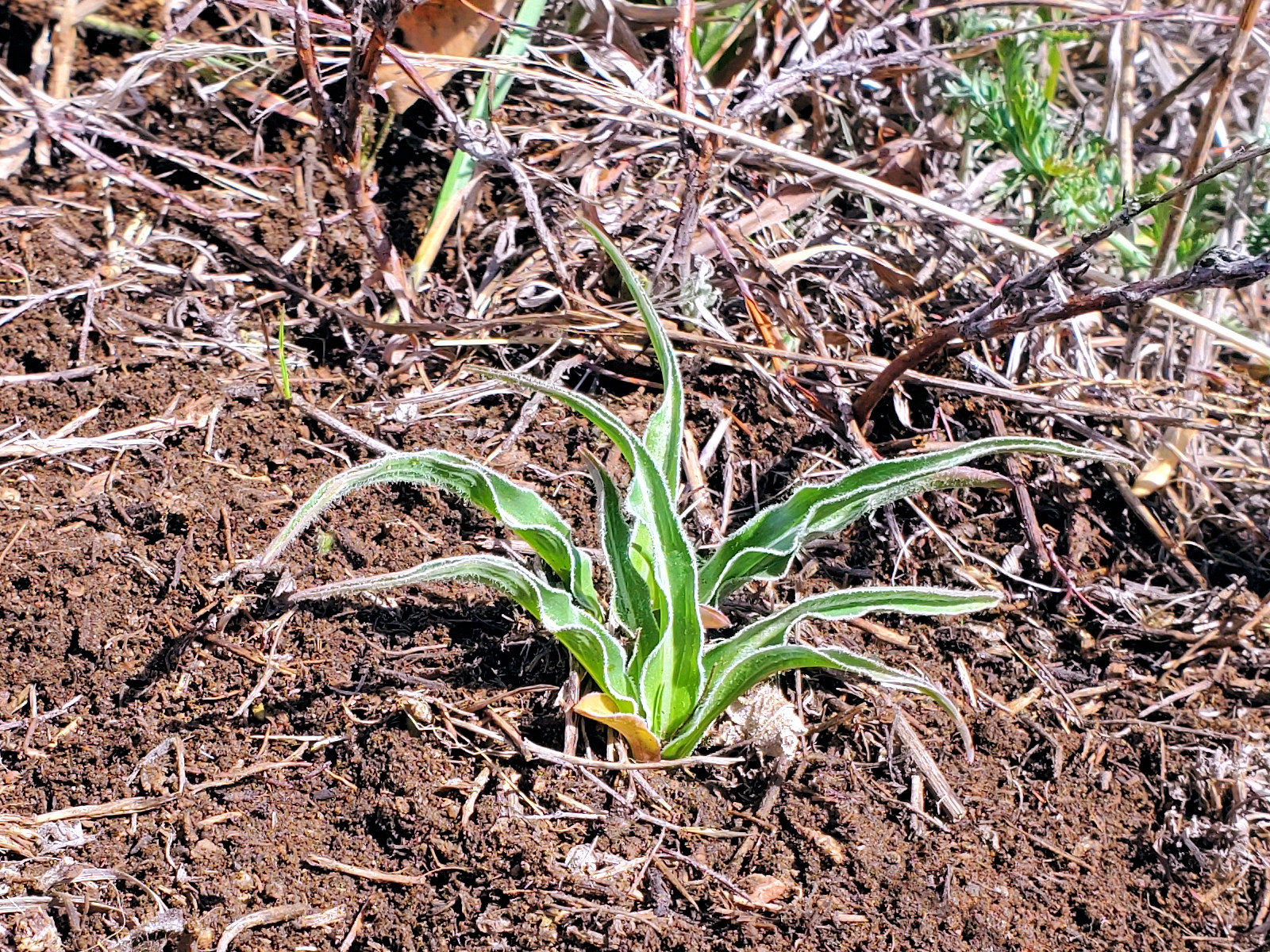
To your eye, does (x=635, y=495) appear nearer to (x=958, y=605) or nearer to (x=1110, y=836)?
(x=958, y=605)

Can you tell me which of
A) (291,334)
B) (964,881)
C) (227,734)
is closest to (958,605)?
(964,881)

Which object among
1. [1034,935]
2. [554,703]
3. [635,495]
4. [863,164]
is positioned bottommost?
[1034,935]

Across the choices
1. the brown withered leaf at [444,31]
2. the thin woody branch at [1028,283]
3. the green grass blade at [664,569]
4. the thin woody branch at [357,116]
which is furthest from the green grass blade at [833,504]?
the brown withered leaf at [444,31]

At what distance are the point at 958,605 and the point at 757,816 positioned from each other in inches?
15.4

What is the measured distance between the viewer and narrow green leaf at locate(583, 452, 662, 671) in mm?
1515

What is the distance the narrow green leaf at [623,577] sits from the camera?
59.6 inches

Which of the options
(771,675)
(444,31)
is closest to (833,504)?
(771,675)

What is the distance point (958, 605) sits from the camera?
4.72ft

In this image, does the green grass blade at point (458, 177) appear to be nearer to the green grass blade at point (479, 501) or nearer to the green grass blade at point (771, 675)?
the green grass blade at point (479, 501)

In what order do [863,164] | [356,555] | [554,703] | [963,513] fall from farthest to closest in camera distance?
1. [863,164]
2. [963,513]
3. [356,555]
4. [554,703]

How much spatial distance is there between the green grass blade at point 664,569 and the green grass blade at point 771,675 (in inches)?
1.1

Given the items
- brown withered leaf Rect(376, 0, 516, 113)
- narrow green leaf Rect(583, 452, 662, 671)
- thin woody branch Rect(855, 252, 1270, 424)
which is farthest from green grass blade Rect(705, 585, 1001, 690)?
brown withered leaf Rect(376, 0, 516, 113)

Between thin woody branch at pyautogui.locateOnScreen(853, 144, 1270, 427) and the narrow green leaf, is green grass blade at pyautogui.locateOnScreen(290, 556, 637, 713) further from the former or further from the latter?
thin woody branch at pyautogui.locateOnScreen(853, 144, 1270, 427)

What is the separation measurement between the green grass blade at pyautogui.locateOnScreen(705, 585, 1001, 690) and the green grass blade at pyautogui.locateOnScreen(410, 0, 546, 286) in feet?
3.29
